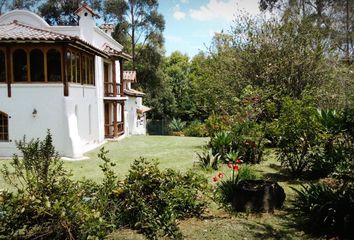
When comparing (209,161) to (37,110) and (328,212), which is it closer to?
(328,212)

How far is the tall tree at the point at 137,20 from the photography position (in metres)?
44.9

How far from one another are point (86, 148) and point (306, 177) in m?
13.2

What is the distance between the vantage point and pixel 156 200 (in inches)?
307

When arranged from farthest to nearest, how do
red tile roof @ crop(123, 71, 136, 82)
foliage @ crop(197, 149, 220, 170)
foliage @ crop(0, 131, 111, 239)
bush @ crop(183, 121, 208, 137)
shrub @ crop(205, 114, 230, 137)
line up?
red tile roof @ crop(123, 71, 136, 82) → bush @ crop(183, 121, 208, 137) → shrub @ crop(205, 114, 230, 137) → foliage @ crop(197, 149, 220, 170) → foliage @ crop(0, 131, 111, 239)

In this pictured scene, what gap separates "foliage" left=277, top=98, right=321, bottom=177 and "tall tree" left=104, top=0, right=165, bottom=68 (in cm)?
3477

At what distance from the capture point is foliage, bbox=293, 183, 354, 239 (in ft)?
23.2

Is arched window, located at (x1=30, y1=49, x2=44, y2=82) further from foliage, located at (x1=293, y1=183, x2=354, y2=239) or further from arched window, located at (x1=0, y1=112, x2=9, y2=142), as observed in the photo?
foliage, located at (x1=293, y1=183, x2=354, y2=239)

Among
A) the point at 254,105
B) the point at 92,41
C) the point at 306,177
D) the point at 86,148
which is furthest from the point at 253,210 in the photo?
the point at 92,41

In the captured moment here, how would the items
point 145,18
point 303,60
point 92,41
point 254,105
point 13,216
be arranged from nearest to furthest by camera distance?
point 13,216 < point 254,105 < point 303,60 < point 92,41 < point 145,18

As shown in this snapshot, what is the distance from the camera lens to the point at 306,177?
12.5 m

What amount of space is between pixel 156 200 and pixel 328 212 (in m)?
3.45

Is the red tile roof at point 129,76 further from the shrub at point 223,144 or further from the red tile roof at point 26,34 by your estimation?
the shrub at point 223,144

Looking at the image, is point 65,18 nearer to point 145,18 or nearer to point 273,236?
point 145,18

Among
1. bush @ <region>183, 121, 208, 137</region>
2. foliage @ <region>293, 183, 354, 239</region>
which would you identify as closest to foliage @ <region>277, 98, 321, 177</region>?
foliage @ <region>293, 183, 354, 239</region>
